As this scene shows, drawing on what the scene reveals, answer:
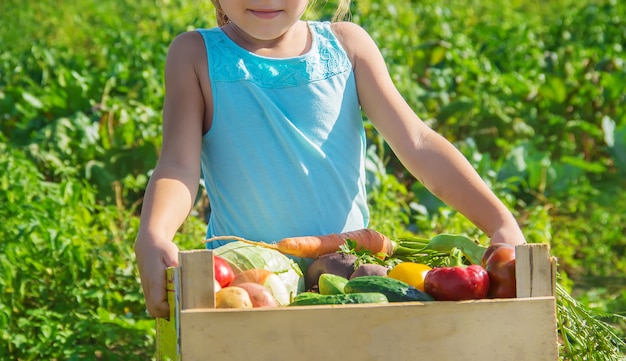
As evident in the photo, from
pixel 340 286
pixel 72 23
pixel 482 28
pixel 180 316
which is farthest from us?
pixel 72 23

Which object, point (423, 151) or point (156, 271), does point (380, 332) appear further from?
point (423, 151)

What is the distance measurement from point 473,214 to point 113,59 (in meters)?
3.67

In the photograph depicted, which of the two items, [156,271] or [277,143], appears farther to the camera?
[277,143]

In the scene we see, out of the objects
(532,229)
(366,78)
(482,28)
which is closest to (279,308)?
(366,78)

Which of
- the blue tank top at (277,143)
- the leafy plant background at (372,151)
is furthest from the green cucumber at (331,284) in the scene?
the leafy plant background at (372,151)

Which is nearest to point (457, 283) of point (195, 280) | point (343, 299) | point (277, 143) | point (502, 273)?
point (502, 273)

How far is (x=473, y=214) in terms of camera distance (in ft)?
8.13

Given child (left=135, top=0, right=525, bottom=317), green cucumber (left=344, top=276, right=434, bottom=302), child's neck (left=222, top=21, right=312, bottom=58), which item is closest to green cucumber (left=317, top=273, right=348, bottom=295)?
green cucumber (left=344, top=276, right=434, bottom=302)

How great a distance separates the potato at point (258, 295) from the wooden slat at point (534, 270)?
1.51ft

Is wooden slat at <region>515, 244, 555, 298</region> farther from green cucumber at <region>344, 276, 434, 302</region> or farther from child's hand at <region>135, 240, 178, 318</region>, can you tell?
child's hand at <region>135, 240, 178, 318</region>

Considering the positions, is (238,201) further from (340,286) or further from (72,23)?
(72,23)

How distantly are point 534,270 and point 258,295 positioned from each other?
0.51 m

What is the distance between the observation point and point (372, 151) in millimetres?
4797

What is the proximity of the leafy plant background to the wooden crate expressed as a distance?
179 centimetres
